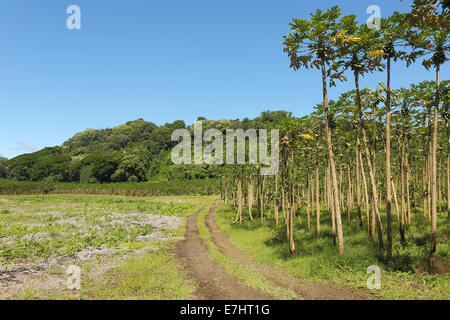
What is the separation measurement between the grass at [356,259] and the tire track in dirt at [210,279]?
4.12 meters

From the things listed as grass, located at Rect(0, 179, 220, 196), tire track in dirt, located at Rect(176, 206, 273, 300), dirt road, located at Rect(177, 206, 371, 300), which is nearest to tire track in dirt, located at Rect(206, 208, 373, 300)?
dirt road, located at Rect(177, 206, 371, 300)

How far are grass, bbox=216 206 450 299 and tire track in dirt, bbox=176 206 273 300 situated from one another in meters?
4.12

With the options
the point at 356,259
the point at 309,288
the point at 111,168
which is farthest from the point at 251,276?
the point at 111,168

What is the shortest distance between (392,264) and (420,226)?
1093 cm

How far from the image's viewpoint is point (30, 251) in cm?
2148

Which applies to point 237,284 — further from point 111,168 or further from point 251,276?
point 111,168

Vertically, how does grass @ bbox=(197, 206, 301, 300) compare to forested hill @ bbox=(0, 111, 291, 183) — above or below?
below

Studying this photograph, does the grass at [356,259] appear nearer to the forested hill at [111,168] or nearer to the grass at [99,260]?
the grass at [99,260]

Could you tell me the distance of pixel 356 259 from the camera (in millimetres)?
16359

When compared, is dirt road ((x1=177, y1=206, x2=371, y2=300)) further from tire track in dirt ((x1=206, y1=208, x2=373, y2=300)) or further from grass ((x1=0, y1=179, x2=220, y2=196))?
grass ((x1=0, y1=179, x2=220, y2=196))

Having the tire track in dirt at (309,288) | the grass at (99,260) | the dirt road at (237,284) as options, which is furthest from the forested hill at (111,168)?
the tire track in dirt at (309,288)

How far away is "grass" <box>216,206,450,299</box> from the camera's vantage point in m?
12.6
